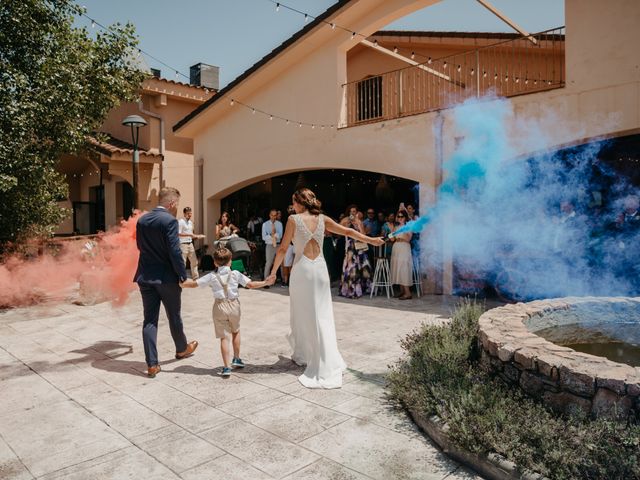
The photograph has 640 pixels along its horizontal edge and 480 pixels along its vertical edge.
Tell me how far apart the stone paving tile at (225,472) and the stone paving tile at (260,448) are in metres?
0.05

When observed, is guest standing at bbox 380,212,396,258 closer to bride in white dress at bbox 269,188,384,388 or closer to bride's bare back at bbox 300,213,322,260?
bride in white dress at bbox 269,188,384,388

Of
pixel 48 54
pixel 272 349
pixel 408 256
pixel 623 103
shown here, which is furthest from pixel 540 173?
pixel 48 54

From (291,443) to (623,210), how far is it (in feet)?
26.4

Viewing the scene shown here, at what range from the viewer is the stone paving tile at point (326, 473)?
126 inches

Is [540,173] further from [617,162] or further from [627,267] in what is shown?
[627,267]

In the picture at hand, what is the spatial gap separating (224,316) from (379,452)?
2347mm

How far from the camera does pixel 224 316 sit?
17.0 ft

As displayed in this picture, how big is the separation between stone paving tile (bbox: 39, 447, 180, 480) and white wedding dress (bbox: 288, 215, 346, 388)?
73.0 inches

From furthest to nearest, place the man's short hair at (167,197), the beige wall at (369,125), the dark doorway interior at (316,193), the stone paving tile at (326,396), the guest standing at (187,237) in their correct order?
the dark doorway interior at (316,193), the guest standing at (187,237), the beige wall at (369,125), the man's short hair at (167,197), the stone paving tile at (326,396)

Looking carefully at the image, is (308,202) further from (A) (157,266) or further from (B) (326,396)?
(B) (326,396)

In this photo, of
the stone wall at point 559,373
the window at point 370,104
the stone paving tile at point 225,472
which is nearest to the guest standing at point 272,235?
the window at point 370,104

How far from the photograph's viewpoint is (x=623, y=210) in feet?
28.6

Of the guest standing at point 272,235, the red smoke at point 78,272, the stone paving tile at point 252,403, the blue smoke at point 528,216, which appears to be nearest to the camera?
the stone paving tile at point 252,403

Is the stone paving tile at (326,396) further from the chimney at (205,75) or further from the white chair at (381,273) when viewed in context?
the chimney at (205,75)
